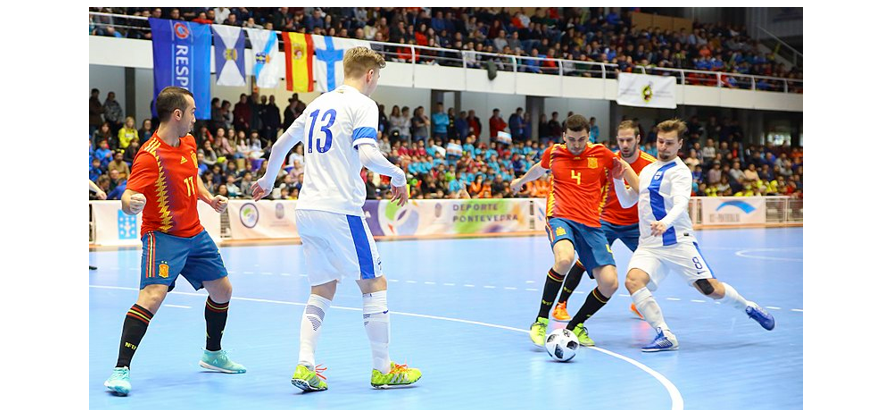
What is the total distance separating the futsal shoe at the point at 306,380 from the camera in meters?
5.06

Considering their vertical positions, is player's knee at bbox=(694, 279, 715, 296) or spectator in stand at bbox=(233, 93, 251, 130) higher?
spectator in stand at bbox=(233, 93, 251, 130)

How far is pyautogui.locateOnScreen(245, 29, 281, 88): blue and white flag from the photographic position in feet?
69.5

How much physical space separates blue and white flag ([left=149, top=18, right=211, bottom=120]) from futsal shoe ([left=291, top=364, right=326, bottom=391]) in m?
14.9

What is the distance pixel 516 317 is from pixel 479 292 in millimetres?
1932

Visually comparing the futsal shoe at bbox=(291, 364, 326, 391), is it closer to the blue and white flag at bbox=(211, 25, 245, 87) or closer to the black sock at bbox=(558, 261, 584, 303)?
the black sock at bbox=(558, 261, 584, 303)

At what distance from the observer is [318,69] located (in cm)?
2194

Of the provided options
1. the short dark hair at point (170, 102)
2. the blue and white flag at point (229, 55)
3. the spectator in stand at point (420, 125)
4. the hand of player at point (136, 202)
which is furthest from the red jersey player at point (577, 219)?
the spectator in stand at point (420, 125)

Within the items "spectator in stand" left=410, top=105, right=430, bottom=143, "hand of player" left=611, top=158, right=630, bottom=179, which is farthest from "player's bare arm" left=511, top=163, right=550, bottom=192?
"spectator in stand" left=410, top=105, right=430, bottom=143

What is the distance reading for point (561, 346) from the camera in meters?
6.13

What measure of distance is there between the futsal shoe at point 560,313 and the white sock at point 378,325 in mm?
3240

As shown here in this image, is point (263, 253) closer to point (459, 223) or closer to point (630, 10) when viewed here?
point (459, 223)
